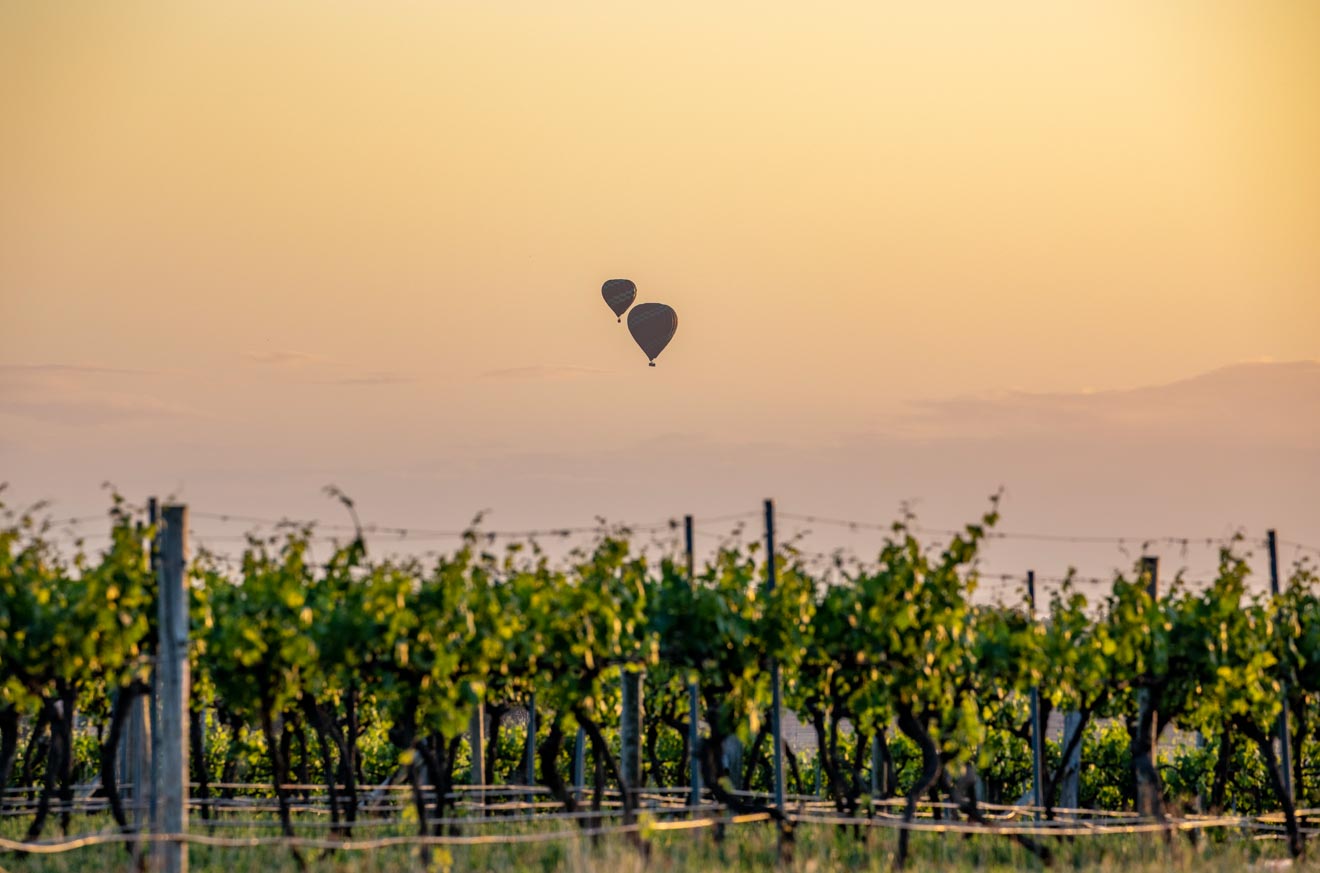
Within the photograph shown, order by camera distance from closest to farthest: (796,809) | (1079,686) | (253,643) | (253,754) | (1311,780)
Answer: (253,643), (1079,686), (796,809), (1311,780), (253,754)

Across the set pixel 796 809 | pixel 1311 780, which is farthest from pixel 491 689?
pixel 1311 780

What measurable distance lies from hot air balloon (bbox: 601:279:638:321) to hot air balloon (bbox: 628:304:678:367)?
0.76m

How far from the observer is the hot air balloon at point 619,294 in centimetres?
3169

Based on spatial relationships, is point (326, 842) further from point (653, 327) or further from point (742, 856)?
point (653, 327)

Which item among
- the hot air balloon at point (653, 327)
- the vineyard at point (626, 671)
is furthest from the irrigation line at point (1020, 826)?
the hot air balloon at point (653, 327)

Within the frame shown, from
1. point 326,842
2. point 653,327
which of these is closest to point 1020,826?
point 326,842

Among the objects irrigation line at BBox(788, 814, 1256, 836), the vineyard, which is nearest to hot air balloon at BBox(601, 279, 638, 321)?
A: the vineyard

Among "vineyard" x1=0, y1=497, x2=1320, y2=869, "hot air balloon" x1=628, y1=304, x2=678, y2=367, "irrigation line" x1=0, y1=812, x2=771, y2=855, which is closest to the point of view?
"irrigation line" x1=0, y1=812, x2=771, y2=855

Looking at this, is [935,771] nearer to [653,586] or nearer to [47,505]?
[653,586]

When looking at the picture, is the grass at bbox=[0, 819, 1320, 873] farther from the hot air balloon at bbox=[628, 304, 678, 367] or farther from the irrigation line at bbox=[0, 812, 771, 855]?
the hot air balloon at bbox=[628, 304, 678, 367]

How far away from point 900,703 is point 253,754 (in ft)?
38.2

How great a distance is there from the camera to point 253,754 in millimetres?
22656

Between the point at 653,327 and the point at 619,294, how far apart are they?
4.60 feet

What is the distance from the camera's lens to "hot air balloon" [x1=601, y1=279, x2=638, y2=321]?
31688 mm
